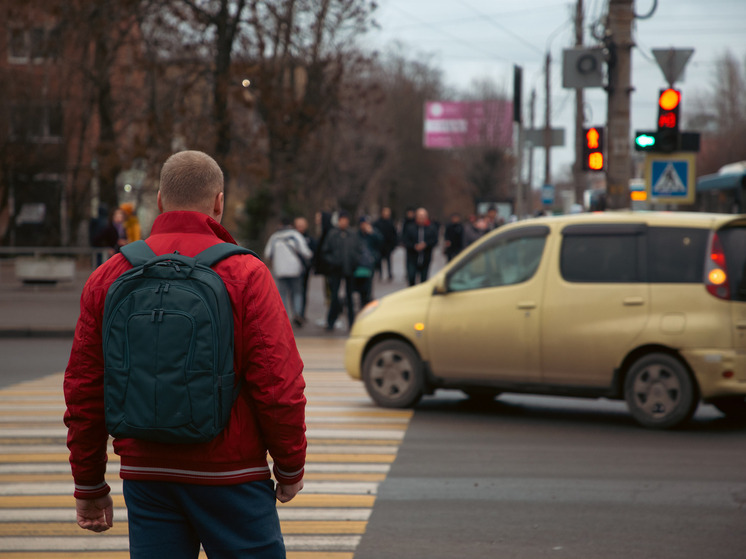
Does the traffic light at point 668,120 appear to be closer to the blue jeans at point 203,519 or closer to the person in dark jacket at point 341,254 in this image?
the person in dark jacket at point 341,254

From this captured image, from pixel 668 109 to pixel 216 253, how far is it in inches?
524

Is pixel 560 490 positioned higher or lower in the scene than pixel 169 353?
lower

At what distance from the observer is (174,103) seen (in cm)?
2552

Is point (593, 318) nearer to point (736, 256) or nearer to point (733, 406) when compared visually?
point (736, 256)

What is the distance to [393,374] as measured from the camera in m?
9.83

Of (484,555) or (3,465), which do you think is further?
(3,465)

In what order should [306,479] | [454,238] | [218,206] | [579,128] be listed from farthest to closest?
[579,128] < [454,238] < [306,479] < [218,206]

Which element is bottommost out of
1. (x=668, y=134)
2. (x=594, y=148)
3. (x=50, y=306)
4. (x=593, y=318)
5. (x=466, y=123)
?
(x=50, y=306)

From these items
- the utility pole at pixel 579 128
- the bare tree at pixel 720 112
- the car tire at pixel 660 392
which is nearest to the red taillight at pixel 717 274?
the car tire at pixel 660 392

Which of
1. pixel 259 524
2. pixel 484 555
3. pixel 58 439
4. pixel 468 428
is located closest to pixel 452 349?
pixel 468 428

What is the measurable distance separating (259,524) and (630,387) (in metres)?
6.20

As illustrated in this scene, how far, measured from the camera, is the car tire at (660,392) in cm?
862

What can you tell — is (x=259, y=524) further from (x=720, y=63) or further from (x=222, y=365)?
(x=720, y=63)

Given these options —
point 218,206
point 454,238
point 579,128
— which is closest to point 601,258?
point 218,206
